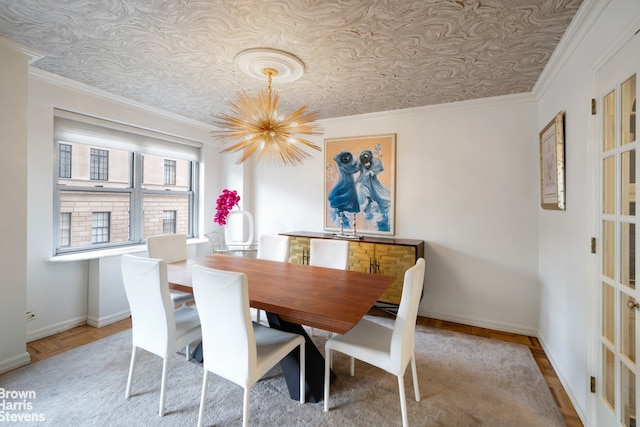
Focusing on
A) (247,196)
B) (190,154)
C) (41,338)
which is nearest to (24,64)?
(190,154)

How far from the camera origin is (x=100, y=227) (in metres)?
3.34

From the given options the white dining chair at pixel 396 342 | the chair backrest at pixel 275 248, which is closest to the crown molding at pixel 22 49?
the chair backrest at pixel 275 248

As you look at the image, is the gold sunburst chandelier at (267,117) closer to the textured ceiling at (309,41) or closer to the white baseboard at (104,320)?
the textured ceiling at (309,41)

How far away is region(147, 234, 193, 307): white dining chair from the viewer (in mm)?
2621

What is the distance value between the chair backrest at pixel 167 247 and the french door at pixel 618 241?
328cm

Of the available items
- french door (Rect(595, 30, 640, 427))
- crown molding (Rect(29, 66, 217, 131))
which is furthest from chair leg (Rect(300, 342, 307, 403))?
crown molding (Rect(29, 66, 217, 131))

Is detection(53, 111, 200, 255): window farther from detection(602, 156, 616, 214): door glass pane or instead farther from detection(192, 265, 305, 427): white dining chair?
detection(602, 156, 616, 214): door glass pane

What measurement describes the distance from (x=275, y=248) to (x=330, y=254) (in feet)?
2.14

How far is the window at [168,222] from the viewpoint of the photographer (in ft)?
13.2

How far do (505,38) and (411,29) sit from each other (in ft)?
2.20

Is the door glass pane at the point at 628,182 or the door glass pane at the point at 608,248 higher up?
the door glass pane at the point at 628,182

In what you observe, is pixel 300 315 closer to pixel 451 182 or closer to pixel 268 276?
pixel 268 276

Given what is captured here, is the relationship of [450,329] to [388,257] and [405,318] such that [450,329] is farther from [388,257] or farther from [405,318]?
[405,318]

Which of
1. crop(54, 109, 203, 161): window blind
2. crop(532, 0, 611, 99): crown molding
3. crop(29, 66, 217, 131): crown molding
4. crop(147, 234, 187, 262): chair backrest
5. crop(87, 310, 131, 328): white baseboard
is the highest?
crop(29, 66, 217, 131): crown molding
